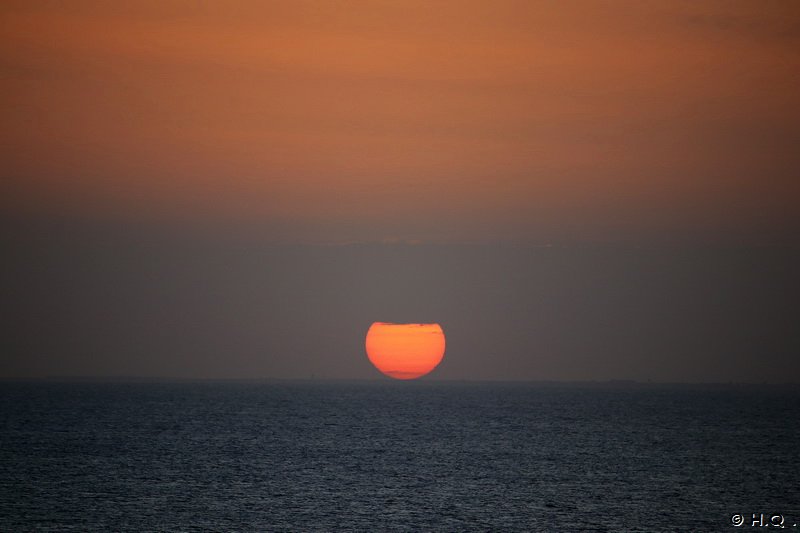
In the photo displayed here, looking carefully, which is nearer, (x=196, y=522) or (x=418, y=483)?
(x=196, y=522)

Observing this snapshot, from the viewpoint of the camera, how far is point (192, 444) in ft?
413

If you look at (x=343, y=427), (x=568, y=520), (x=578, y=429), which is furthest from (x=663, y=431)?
(x=568, y=520)

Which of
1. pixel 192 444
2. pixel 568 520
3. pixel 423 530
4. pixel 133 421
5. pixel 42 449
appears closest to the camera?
pixel 423 530

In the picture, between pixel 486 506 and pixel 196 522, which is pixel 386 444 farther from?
pixel 196 522

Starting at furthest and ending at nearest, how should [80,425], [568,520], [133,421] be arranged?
[133,421]
[80,425]
[568,520]

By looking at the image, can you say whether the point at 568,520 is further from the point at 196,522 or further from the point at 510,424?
the point at 510,424

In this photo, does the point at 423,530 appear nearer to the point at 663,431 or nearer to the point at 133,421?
the point at 663,431

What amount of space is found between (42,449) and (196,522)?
194 ft

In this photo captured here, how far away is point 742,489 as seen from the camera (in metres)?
83.6

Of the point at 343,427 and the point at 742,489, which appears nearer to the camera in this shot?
the point at 742,489

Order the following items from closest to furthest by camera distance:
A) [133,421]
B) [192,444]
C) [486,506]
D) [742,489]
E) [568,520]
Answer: [568,520] < [486,506] < [742,489] < [192,444] < [133,421]

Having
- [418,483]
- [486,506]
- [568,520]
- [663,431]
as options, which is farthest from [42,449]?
[663,431]

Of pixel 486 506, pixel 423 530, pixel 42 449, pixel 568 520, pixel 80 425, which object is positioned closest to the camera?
pixel 423 530

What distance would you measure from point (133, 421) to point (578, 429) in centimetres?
8273
